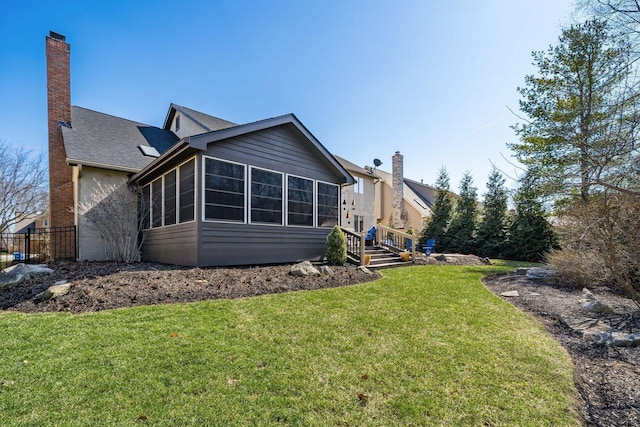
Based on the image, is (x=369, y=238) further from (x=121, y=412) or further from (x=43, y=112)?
(x=43, y=112)

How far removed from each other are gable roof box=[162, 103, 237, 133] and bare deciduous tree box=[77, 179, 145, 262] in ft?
13.3

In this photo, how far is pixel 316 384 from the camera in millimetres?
2752

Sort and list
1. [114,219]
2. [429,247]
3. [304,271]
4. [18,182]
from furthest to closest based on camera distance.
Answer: [18,182] < [429,247] < [114,219] < [304,271]

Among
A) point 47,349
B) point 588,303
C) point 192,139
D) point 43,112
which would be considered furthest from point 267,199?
point 43,112

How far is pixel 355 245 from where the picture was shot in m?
10.4

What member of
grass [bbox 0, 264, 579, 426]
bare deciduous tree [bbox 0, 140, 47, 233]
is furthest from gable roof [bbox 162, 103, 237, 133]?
grass [bbox 0, 264, 579, 426]

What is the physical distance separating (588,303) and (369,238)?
356 inches

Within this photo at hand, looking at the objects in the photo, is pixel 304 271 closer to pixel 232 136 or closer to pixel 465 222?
pixel 232 136

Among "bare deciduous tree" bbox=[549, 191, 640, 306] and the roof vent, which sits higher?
the roof vent

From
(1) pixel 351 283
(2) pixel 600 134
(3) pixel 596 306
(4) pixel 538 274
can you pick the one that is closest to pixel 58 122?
(1) pixel 351 283

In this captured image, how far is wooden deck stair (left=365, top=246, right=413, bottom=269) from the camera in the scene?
34.2ft

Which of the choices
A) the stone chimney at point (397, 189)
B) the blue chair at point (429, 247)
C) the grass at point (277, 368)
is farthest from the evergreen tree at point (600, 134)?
the stone chimney at point (397, 189)

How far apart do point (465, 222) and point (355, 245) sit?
414 inches

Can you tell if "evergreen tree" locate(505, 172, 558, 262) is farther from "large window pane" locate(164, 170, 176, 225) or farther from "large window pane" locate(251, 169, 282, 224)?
"large window pane" locate(164, 170, 176, 225)
